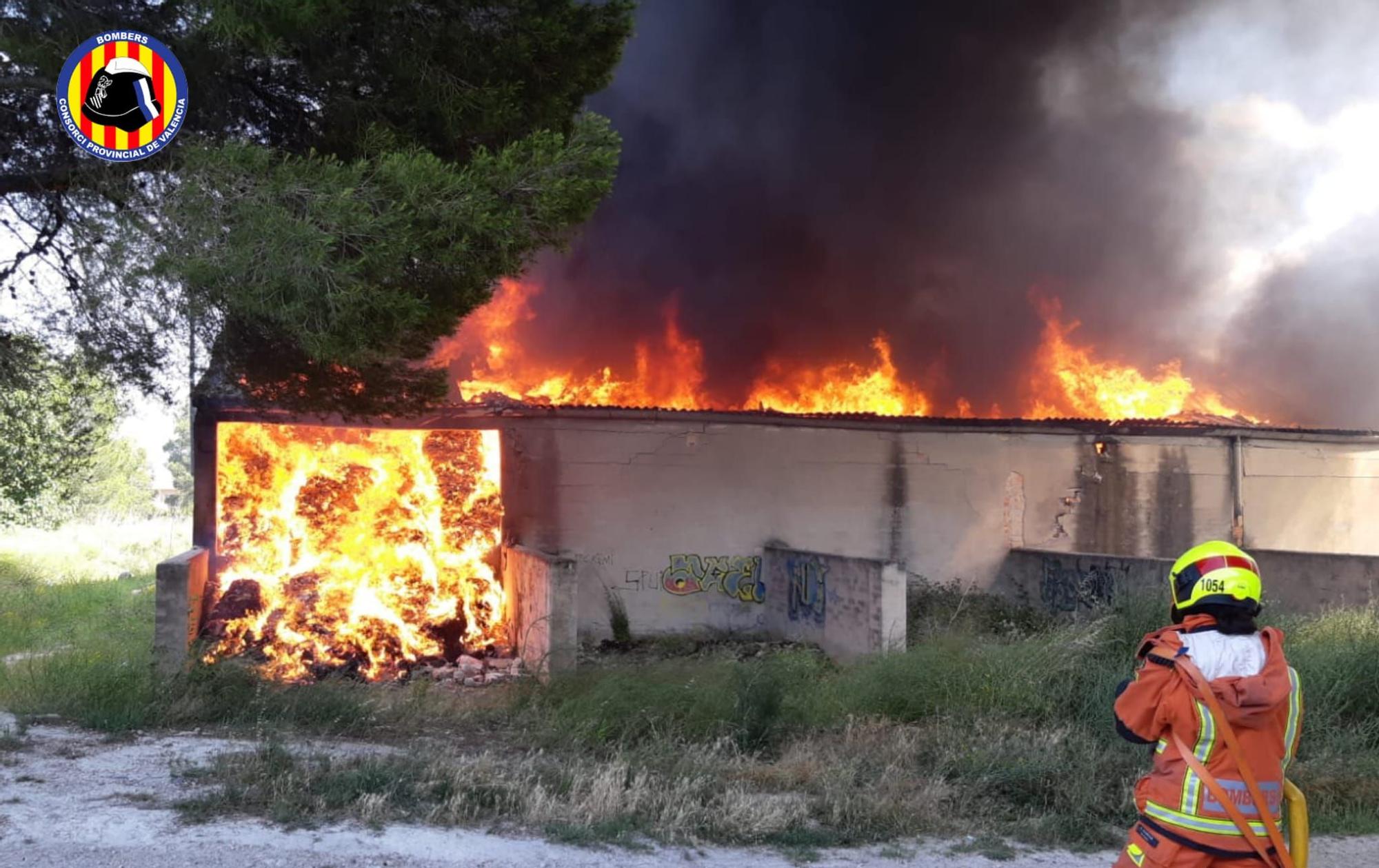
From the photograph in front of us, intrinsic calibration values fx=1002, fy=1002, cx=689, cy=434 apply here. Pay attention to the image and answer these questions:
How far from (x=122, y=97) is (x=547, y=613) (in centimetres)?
638

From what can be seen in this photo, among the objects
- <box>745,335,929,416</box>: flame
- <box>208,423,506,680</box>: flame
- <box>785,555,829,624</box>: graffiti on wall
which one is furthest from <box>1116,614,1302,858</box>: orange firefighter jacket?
<box>745,335,929,416</box>: flame

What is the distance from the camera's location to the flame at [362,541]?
496 inches

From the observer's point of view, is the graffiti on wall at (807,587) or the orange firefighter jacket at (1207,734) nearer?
the orange firefighter jacket at (1207,734)

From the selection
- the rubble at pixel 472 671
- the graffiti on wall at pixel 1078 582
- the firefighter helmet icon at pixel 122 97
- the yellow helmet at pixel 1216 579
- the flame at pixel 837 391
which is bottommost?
the rubble at pixel 472 671

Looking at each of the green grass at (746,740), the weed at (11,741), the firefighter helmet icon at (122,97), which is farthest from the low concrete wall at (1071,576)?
the firefighter helmet icon at (122,97)

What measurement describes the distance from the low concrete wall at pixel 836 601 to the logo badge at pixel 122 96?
837 cm

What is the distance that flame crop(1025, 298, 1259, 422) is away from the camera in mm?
20703

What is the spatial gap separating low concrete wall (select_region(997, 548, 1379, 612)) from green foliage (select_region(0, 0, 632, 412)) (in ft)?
29.2

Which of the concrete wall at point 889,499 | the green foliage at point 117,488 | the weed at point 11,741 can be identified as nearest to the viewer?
the weed at point 11,741

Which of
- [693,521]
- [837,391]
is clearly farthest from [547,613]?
[837,391]

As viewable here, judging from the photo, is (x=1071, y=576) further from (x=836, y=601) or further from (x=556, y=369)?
(x=556, y=369)

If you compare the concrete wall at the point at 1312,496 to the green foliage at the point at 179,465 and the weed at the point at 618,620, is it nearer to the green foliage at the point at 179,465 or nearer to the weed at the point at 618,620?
the weed at the point at 618,620

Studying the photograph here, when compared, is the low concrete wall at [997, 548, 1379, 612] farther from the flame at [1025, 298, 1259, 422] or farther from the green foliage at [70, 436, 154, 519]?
the green foliage at [70, 436, 154, 519]

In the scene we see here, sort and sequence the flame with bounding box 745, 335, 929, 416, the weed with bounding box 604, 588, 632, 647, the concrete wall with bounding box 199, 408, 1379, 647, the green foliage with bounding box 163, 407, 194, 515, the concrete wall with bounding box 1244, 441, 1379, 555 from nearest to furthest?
the weed with bounding box 604, 588, 632, 647
the concrete wall with bounding box 199, 408, 1379, 647
the concrete wall with bounding box 1244, 441, 1379, 555
the flame with bounding box 745, 335, 929, 416
the green foliage with bounding box 163, 407, 194, 515
